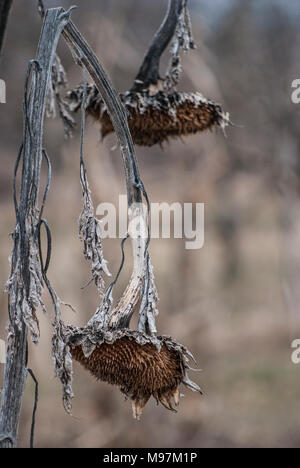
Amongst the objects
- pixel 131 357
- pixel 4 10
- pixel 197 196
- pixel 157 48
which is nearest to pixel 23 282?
pixel 131 357

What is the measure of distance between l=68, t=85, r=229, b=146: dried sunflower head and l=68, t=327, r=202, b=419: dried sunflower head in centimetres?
39

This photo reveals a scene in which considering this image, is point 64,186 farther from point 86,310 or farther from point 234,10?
point 234,10

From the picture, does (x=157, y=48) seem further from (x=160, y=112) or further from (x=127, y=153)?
(x=127, y=153)

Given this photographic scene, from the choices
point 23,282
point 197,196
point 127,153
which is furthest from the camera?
point 197,196

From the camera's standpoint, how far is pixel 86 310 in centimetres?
345

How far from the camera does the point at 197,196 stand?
12.9ft

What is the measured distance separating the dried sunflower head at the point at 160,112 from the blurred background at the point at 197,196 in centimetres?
181

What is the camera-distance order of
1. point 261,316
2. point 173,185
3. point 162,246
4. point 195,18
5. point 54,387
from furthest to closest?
point 261,316 → point 162,246 → point 54,387 → point 173,185 → point 195,18

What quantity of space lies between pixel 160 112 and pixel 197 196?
2878 mm

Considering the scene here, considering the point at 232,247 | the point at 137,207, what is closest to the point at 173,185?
the point at 232,247

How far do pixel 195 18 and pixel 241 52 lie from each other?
53 cm

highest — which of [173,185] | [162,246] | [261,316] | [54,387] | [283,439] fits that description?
[173,185]

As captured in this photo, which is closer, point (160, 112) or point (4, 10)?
point (4, 10)

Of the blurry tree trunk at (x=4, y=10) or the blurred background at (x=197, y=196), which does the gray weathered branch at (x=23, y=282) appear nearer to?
the blurry tree trunk at (x=4, y=10)
